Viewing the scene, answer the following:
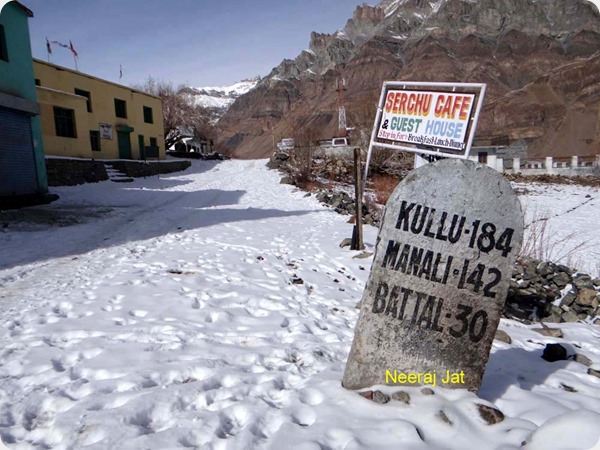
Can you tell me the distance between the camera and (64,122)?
19.9 metres

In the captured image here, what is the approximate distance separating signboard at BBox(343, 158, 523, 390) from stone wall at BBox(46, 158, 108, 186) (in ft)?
60.5

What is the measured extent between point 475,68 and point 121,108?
98347 mm

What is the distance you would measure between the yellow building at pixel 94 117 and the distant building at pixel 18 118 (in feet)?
27.8

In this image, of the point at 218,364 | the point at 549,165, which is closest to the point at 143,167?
the point at 218,364

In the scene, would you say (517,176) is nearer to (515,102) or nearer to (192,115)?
(192,115)

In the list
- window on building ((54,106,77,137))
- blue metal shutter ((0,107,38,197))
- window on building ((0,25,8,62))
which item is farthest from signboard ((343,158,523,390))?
window on building ((54,106,77,137))

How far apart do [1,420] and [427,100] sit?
5.70 meters

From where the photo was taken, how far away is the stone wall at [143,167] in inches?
899

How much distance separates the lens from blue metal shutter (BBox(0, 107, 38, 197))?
10055mm

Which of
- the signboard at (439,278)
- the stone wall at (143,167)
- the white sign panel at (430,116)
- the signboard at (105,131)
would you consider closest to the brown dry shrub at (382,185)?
the white sign panel at (430,116)

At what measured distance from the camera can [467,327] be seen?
2492 millimetres

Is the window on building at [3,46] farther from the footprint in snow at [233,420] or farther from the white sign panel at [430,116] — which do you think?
the footprint in snow at [233,420]

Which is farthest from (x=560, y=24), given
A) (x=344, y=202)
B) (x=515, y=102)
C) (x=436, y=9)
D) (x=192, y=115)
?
(x=344, y=202)

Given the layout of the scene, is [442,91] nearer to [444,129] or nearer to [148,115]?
[444,129]
